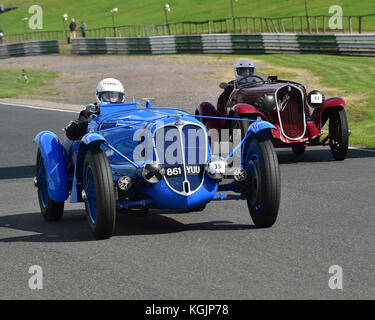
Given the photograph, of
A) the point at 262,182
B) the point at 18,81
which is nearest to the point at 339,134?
the point at 262,182

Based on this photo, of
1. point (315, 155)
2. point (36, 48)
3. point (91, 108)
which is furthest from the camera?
point (36, 48)

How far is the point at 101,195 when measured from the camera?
7.35 meters

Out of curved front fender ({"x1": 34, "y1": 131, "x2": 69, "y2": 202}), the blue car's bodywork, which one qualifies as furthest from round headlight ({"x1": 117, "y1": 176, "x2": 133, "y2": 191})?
curved front fender ({"x1": 34, "y1": 131, "x2": 69, "y2": 202})

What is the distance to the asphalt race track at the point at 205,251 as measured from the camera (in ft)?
19.5

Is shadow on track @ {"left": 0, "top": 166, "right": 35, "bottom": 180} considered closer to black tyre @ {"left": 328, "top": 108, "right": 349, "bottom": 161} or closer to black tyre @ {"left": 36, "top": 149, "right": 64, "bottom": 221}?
black tyre @ {"left": 36, "top": 149, "right": 64, "bottom": 221}

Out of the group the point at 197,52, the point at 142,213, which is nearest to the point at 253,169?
the point at 142,213

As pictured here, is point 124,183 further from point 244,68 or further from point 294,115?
point 244,68

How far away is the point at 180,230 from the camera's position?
→ 8.12m

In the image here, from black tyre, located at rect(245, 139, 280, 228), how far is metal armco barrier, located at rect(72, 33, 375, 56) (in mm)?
24800

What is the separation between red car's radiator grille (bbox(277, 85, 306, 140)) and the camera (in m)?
13.5

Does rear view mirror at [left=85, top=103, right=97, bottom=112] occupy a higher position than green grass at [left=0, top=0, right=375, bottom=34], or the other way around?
green grass at [left=0, top=0, right=375, bottom=34]

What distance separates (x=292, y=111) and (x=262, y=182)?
19.9ft

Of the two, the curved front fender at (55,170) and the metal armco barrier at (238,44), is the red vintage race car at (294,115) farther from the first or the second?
the metal armco barrier at (238,44)
